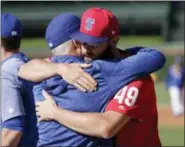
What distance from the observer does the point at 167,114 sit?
18781mm

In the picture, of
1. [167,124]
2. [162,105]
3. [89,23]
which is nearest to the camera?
[89,23]

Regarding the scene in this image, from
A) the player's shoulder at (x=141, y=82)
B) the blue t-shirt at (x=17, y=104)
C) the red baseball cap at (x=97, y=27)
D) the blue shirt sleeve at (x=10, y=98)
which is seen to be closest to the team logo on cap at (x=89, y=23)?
the red baseball cap at (x=97, y=27)

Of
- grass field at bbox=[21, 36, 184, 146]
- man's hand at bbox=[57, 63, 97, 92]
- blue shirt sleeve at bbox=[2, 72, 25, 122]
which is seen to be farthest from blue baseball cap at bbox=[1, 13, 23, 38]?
grass field at bbox=[21, 36, 184, 146]

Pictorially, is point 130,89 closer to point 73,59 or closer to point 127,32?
point 73,59

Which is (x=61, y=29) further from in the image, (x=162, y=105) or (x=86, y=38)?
(x=162, y=105)

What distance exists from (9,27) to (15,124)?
0.59 m

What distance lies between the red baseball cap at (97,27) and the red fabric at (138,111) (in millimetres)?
264

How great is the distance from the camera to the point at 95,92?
318 centimetres

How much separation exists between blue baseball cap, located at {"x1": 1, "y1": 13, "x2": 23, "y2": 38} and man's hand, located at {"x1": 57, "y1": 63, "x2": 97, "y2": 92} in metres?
0.69

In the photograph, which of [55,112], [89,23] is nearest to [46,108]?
[55,112]

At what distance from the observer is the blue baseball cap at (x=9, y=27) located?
382 centimetres

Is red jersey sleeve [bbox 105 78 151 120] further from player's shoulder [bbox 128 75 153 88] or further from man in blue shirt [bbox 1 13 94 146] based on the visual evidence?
man in blue shirt [bbox 1 13 94 146]

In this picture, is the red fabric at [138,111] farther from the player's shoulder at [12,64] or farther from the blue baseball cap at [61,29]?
the player's shoulder at [12,64]

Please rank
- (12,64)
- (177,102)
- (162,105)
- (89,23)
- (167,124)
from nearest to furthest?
(89,23) → (12,64) → (167,124) → (177,102) → (162,105)
